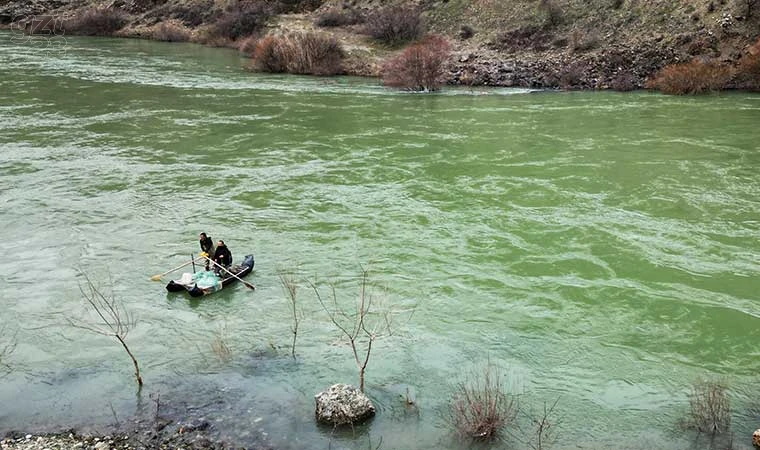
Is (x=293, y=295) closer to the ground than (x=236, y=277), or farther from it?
farther from it

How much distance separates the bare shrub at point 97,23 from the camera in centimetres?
7094

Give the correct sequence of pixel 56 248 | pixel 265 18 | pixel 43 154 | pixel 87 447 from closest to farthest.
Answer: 1. pixel 87 447
2. pixel 56 248
3. pixel 43 154
4. pixel 265 18

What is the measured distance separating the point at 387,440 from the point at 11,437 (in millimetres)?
5593

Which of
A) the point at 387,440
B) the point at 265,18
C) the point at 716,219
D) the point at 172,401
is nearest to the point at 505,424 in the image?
the point at 387,440

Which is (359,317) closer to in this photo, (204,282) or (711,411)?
(204,282)

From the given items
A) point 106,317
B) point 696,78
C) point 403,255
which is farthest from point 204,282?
point 696,78

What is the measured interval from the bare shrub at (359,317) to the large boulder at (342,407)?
1.58 meters

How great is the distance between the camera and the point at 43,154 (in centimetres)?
2620

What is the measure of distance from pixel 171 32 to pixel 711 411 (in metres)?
65.3

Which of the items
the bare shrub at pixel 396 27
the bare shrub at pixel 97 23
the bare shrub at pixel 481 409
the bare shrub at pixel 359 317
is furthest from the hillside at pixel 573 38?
the bare shrub at pixel 481 409

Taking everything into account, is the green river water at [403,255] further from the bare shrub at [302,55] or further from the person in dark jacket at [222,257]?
the bare shrub at [302,55]

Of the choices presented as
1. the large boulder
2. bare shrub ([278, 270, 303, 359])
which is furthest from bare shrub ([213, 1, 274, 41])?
the large boulder

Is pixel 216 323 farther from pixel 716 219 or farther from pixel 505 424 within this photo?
pixel 716 219

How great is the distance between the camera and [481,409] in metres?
10.0
